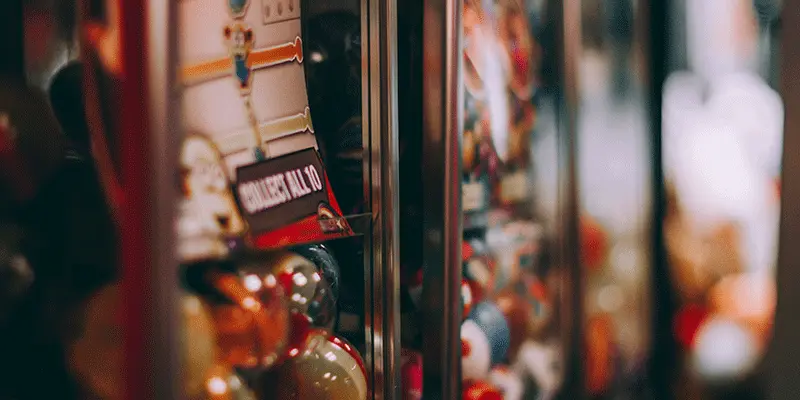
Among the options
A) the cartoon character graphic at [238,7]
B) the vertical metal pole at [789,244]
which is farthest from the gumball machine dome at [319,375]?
the vertical metal pole at [789,244]

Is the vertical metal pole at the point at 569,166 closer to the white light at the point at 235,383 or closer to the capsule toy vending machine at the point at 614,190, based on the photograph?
the capsule toy vending machine at the point at 614,190

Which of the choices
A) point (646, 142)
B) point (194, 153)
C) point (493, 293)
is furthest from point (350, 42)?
point (646, 142)

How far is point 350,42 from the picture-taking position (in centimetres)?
127

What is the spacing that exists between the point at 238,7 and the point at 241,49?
6cm

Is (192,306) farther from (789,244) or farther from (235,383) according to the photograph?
(789,244)

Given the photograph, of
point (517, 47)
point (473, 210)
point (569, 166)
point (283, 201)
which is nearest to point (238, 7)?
point (283, 201)

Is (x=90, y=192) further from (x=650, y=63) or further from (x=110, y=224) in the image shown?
(x=650, y=63)

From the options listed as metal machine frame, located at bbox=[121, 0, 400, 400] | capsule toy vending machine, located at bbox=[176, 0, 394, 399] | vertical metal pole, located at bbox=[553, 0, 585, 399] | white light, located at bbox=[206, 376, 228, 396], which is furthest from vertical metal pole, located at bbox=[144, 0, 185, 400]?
vertical metal pole, located at bbox=[553, 0, 585, 399]

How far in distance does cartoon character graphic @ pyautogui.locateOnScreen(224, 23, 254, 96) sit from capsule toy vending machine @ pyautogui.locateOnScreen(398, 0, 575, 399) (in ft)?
1.18

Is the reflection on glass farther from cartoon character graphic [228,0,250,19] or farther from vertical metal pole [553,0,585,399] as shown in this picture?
cartoon character graphic [228,0,250,19]

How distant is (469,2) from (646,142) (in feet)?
4.08

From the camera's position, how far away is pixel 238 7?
43.2 inches

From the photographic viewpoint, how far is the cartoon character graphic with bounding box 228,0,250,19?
1.09 metres

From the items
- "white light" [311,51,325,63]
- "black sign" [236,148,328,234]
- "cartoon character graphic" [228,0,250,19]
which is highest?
"cartoon character graphic" [228,0,250,19]
